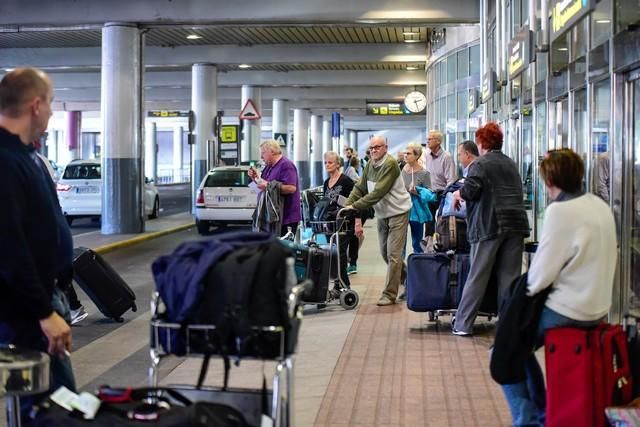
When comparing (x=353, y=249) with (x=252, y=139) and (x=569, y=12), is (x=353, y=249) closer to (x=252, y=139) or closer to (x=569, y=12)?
(x=569, y=12)

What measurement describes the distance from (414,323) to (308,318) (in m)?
1.18

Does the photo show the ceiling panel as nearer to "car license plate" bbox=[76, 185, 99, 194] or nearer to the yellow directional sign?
the yellow directional sign

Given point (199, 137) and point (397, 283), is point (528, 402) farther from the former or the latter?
point (199, 137)

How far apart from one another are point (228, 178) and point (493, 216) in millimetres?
13915

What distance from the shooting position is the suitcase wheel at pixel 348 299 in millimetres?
10328

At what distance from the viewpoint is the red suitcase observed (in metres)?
4.63

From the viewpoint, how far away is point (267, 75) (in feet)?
118

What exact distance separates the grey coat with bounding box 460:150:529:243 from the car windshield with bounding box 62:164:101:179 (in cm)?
1650

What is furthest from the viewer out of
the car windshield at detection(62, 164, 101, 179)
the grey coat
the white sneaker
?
the car windshield at detection(62, 164, 101, 179)

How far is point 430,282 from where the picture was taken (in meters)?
8.77

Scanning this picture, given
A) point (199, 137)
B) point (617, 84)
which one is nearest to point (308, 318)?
point (617, 84)

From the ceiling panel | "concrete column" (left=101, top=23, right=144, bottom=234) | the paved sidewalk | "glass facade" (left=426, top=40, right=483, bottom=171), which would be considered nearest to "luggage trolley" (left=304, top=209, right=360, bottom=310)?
the paved sidewalk

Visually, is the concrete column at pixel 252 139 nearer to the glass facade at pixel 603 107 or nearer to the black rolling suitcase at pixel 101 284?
the glass facade at pixel 603 107

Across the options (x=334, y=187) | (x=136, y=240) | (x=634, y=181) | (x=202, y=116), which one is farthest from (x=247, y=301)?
(x=202, y=116)
